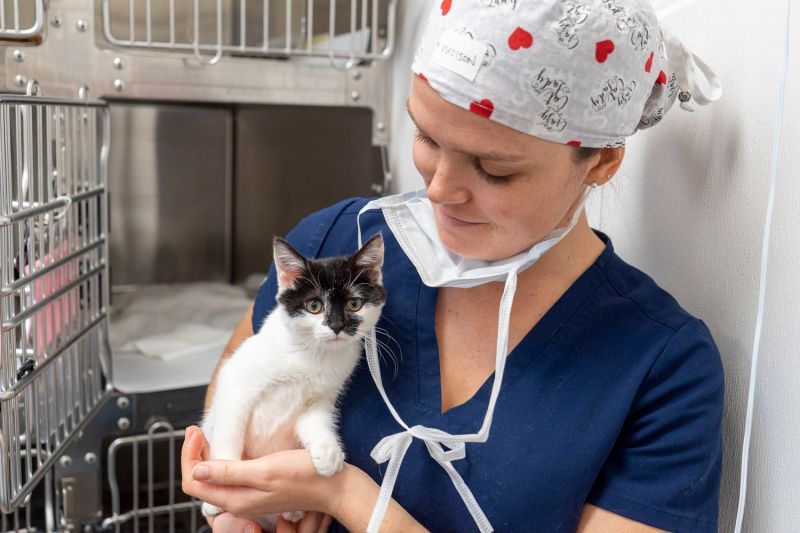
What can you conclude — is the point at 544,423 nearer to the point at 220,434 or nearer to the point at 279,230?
the point at 220,434

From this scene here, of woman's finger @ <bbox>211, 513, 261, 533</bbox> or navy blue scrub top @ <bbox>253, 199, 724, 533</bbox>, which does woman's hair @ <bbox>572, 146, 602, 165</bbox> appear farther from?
woman's finger @ <bbox>211, 513, 261, 533</bbox>

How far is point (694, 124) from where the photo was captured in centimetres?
95

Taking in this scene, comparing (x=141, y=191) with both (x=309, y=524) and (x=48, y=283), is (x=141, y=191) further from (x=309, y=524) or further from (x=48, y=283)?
(x=309, y=524)

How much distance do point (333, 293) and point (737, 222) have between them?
0.52 m

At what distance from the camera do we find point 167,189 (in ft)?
6.21

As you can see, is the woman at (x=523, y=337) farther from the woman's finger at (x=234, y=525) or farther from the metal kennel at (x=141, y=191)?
the metal kennel at (x=141, y=191)

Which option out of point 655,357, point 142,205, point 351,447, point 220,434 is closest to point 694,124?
point 655,357

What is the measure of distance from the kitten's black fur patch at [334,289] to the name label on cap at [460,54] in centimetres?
31

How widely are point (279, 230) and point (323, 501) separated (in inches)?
45.8

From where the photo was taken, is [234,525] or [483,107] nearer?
[483,107]

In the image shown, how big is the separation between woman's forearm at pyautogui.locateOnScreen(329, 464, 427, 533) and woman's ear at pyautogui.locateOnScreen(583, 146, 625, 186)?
1.53 ft

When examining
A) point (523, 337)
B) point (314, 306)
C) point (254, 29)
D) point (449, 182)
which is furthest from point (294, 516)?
point (254, 29)

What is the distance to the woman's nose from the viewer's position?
0.80 metres

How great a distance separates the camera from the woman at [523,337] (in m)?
0.75
